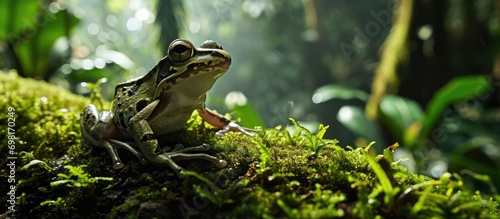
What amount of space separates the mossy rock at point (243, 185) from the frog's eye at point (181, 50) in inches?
15.4

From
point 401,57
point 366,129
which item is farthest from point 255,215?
point 401,57

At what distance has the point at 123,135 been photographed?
2117mm

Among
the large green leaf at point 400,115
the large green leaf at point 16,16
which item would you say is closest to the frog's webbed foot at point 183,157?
the large green leaf at point 400,115

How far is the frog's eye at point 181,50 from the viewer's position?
1.93m

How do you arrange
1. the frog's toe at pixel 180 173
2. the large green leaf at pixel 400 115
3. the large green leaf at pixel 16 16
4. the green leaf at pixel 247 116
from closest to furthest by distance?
the frog's toe at pixel 180 173 < the green leaf at pixel 247 116 < the large green leaf at pixel 16 16 < the large green leaf at pixel 400 115

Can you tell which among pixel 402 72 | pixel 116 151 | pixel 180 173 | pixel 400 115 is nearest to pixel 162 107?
pixel 116 151

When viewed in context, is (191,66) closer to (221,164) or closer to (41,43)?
(221,164)

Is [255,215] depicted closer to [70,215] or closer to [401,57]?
[70,215]

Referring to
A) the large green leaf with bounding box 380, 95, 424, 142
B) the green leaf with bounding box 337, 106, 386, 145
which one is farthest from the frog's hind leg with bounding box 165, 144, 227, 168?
the large green leaf with bounding box 380, 95, 424, 142

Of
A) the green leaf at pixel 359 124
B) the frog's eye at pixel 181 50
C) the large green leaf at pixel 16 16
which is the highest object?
the large green leaf at pixel 16 16

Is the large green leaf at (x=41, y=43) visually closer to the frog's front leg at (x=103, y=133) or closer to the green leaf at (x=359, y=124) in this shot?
the frog's front leg at (x=103, y=133)

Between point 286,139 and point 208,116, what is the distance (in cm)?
49

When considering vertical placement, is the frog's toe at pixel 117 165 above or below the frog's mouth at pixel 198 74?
below

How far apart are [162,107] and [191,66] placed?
0.25 meters
